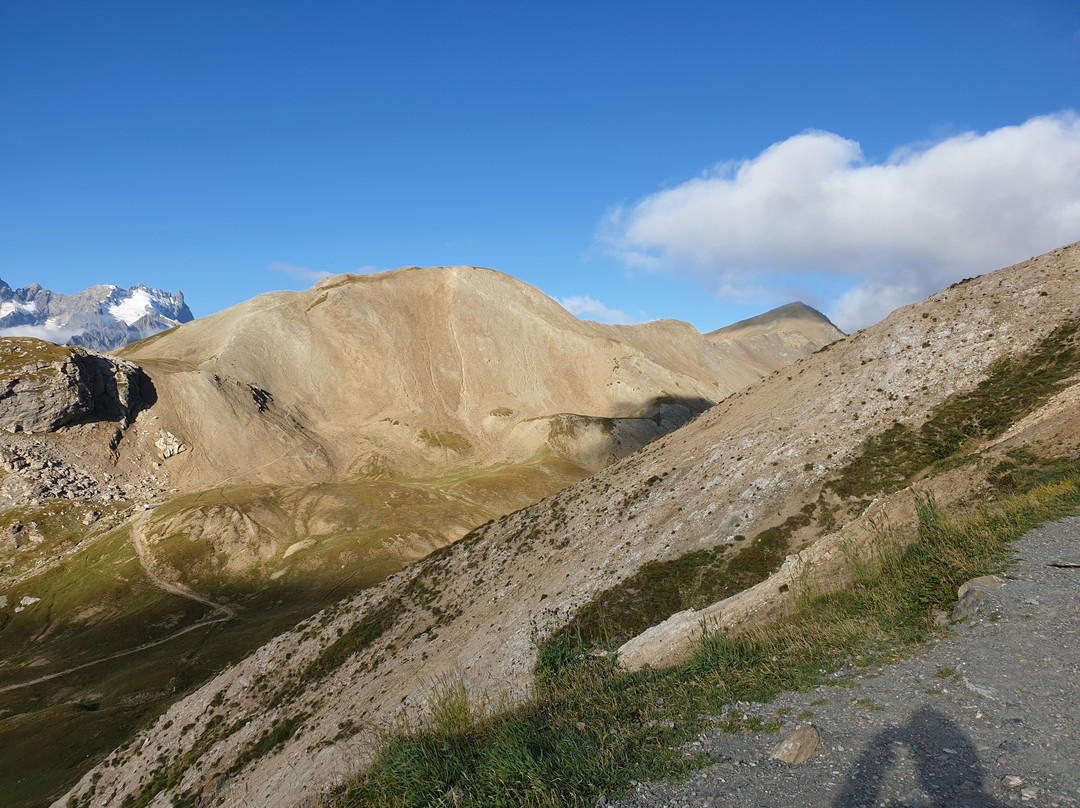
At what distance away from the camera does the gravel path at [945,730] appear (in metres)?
5.61

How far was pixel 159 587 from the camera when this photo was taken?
242ft

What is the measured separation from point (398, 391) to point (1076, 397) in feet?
425

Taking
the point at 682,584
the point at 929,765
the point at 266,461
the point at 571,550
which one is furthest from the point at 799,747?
the point at 266,461

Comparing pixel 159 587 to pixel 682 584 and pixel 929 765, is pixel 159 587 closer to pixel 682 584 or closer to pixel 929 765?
pixel 682 584

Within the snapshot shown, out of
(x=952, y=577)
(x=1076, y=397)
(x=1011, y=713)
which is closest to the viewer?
(x=1011, y=713)

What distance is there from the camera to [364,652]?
106 ft

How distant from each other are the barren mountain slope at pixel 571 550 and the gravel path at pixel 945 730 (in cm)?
1530

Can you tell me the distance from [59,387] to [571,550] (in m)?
109

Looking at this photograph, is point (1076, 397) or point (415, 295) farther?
point (415, 295)

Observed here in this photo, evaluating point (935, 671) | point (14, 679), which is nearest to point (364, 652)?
point (935, 671)

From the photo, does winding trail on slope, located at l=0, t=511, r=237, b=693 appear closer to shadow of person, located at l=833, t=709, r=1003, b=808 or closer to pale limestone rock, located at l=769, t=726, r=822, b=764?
pale limestone rock, located at l=769, t=726, r=822, b=764

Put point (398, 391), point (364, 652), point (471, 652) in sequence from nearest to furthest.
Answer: point (471, 652)
point (364, 652)
point (398, 391)

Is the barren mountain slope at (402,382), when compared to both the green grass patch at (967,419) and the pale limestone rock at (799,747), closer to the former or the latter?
the green grass patch at (967,419)

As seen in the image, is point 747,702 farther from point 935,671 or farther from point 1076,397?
point 1076,397
